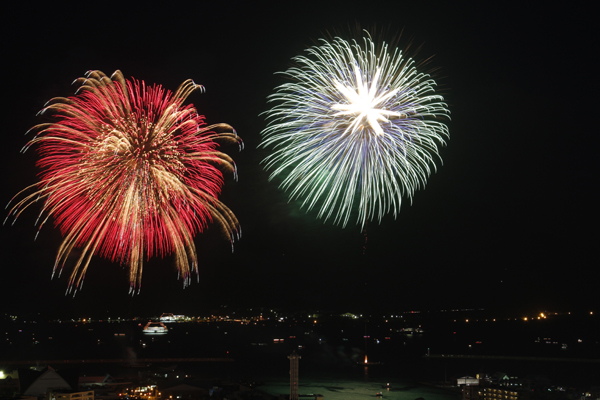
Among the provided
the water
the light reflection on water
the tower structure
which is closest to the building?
the tower structure

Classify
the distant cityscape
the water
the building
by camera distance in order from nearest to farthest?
the building
the distant cityscape
the water

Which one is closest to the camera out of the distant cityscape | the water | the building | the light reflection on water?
the building

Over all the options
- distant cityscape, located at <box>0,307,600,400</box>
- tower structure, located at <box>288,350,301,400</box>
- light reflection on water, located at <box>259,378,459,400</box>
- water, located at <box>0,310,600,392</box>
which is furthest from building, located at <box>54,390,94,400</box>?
water, located at <box>0,310,600,392</box>

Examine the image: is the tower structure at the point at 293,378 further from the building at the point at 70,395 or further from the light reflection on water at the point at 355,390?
the building at the point at 70,395

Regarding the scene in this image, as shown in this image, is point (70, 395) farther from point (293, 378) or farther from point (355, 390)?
point (355, 390)

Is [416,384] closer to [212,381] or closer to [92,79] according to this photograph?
[212,381]

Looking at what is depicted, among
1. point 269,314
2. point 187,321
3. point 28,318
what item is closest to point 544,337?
point 269,314

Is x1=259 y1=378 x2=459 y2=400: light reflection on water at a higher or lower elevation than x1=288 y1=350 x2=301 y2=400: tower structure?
lower

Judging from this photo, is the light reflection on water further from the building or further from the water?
the building

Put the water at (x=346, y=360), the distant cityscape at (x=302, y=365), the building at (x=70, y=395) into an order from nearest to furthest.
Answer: the building at (x=70, y=395) → the distant cityscape at (x=302, y=365) → the water at (x=346, y=360)

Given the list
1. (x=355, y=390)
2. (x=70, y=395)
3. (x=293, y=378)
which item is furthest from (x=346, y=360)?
(x=70, y=395)

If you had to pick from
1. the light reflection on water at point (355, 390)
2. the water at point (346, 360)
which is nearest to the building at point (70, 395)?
the light reflection on water at point (355, 390)

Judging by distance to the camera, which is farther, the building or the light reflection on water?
the light reflection on water
